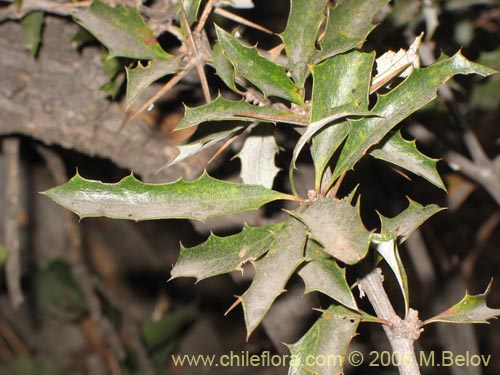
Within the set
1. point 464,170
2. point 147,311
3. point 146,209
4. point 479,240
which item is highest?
point 146,209

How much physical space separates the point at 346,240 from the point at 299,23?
0.28 meters

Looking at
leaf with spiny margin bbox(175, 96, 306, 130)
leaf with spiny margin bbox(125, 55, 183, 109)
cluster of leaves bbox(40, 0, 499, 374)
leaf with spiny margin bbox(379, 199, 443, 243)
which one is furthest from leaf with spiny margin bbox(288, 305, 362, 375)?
leaf with spiny margin bbox(125, 55, 183, 109)

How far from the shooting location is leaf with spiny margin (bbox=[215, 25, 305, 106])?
0.68 metres

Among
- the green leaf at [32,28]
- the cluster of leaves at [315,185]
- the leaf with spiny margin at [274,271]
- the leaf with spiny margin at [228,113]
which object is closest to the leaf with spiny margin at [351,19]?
the cluster of leaves at [315,185]

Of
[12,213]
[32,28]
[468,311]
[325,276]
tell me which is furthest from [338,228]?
[12,213]

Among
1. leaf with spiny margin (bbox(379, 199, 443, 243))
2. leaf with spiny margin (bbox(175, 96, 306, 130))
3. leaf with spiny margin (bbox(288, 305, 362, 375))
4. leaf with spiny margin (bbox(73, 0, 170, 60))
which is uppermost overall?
leaf with spiny margin (bbox(175, 96, 306, 130))

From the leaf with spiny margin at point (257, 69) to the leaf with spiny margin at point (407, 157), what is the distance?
106 mm

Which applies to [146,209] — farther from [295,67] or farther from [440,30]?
[440,30]

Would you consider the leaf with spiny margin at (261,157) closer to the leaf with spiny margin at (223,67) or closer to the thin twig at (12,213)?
the leaf with spiny margin at (223,67)

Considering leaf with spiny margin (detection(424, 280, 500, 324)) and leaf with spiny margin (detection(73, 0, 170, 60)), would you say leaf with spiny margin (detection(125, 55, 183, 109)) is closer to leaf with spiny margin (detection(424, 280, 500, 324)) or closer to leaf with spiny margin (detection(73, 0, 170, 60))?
leaf with spiny margin (detection(73, 0, 170, 60))

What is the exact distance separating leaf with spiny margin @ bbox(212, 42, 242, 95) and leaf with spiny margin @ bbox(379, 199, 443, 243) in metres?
0.23

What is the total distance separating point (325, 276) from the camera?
24.4 inches

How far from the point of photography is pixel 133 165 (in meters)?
1.21

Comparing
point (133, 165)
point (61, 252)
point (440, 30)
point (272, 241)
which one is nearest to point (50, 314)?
point (61, 252)
